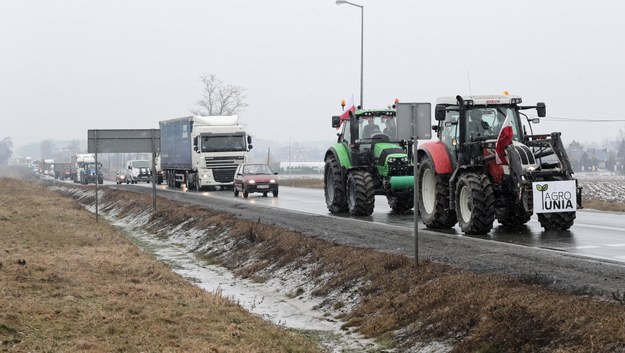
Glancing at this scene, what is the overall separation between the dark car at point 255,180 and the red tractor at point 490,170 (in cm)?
1957

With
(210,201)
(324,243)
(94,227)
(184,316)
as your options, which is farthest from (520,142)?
(210,201)

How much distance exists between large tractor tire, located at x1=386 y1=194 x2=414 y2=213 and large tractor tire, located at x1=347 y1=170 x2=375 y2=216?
50.9 inches

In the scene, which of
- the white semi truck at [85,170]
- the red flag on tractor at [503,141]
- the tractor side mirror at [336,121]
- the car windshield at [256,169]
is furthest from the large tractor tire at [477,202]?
the white semi truck at [85,170]

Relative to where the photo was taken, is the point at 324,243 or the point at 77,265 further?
the point at 324,243

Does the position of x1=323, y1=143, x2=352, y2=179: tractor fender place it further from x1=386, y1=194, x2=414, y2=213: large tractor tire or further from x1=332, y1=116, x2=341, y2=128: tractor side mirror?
x1=386, y1=194, x2=414, y2=213: large tractor tire

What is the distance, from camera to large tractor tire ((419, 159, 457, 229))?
61.5ft

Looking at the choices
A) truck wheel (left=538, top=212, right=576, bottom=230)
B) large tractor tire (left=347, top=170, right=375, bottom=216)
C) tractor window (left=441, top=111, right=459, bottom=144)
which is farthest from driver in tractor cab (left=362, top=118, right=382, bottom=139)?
truck wheel (left=538, top=212, right=576, bottom=230)

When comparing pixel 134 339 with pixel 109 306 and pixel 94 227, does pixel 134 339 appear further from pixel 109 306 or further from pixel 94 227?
pixel 94 227

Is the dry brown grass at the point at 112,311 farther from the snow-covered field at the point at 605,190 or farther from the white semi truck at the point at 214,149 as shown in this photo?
the white semi truck at the point at 214,149

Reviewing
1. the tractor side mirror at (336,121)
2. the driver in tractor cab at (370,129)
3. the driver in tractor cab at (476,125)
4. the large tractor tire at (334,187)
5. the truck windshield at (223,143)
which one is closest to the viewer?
the driver in tractor cab at (476,125)

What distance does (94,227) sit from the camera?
2608 cm

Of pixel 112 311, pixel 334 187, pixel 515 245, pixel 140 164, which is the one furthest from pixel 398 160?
pixel 140 164

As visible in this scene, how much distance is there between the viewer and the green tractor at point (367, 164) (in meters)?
23.3

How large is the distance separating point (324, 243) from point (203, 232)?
790cm
